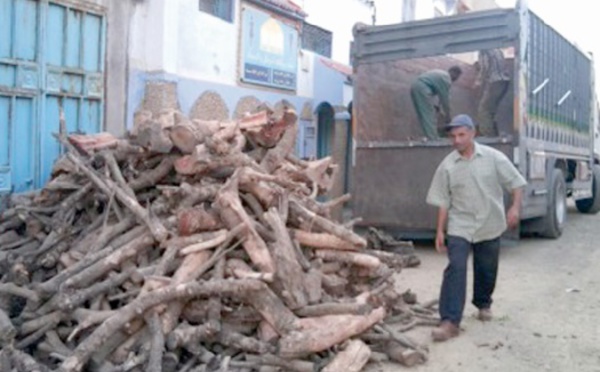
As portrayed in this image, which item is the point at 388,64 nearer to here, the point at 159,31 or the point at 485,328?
the point at 159,31

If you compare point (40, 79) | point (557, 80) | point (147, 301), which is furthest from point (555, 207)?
point (147, 301)

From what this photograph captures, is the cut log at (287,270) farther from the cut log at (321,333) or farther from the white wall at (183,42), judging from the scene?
the white wall at (183,42)

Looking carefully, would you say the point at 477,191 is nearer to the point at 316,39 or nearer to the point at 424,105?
the point at 424,105

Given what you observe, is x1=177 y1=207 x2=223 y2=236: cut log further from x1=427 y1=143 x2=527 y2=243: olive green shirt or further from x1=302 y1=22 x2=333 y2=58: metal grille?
x1=302 y1=22 x2=333 y2=58: metal grille

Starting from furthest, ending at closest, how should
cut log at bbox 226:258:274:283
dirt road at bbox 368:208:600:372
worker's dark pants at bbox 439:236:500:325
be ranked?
1. worker's dark pants at bbox 439:236:500:325
2. dirt road at bbox 368:208:600:372
3. cut log at bbox 226:258:274:283

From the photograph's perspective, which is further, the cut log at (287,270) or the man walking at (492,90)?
the man walking at (492,90)

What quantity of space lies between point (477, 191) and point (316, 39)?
29.6ft

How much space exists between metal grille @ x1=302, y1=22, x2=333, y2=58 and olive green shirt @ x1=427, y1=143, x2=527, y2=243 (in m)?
8.26

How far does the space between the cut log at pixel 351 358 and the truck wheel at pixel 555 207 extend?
653 centimetres

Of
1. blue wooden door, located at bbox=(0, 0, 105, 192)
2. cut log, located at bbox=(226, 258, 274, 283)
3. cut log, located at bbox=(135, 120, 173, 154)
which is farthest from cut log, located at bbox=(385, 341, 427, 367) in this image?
blue wooden door, located at bbox=(0, 0, 105, 192)

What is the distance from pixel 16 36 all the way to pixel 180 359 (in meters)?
4.53

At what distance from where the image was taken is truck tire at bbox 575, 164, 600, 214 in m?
13.7

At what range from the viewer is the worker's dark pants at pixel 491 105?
31.8ft

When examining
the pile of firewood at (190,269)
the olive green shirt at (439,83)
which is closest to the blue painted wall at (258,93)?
the pile of firewood at (190,269)
